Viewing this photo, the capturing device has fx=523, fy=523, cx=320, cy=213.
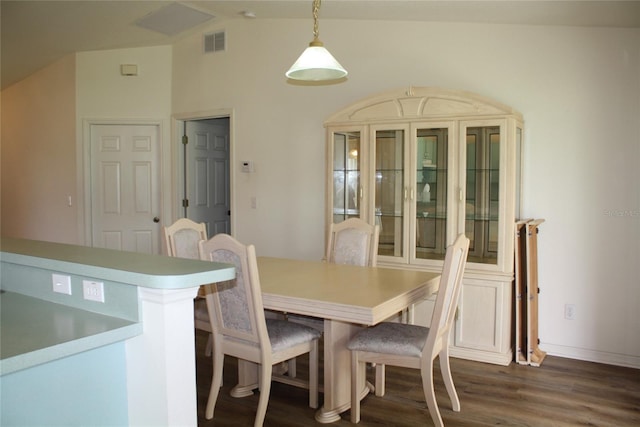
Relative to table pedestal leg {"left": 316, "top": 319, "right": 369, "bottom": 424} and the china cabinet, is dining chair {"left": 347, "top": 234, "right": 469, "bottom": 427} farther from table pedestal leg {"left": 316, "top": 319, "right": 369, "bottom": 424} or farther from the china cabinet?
the china cabinet

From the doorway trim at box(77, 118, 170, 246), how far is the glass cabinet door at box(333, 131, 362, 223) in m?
2.31

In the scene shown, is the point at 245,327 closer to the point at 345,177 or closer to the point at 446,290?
the point at 446,290

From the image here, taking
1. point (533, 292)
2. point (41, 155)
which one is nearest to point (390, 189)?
point (533, 292)

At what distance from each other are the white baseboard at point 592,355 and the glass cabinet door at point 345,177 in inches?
69.8

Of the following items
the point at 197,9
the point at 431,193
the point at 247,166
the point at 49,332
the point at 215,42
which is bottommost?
the point at 49,332

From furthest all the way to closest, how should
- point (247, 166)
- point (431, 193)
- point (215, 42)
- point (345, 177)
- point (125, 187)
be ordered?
1. point (125, 187)
2. point (215, 42)
3. point (247, 166)
4. point (345, 177)
5. point (431, 193)

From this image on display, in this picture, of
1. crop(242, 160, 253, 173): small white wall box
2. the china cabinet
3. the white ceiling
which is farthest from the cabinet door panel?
crop(242, 160, 253, 173): small white wall box

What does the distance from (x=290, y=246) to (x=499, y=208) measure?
6.81 ft

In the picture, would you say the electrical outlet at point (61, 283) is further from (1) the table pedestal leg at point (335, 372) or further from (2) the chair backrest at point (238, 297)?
(1) the table pedestal leg at point (335, 372)

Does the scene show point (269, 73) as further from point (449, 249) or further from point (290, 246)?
point (449, 249)

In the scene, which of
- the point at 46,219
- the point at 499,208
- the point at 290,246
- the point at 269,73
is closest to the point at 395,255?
the point at 499,208

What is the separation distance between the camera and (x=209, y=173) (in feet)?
19.8

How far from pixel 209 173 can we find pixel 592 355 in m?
4.22

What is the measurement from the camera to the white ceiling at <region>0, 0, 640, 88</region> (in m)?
3.47
